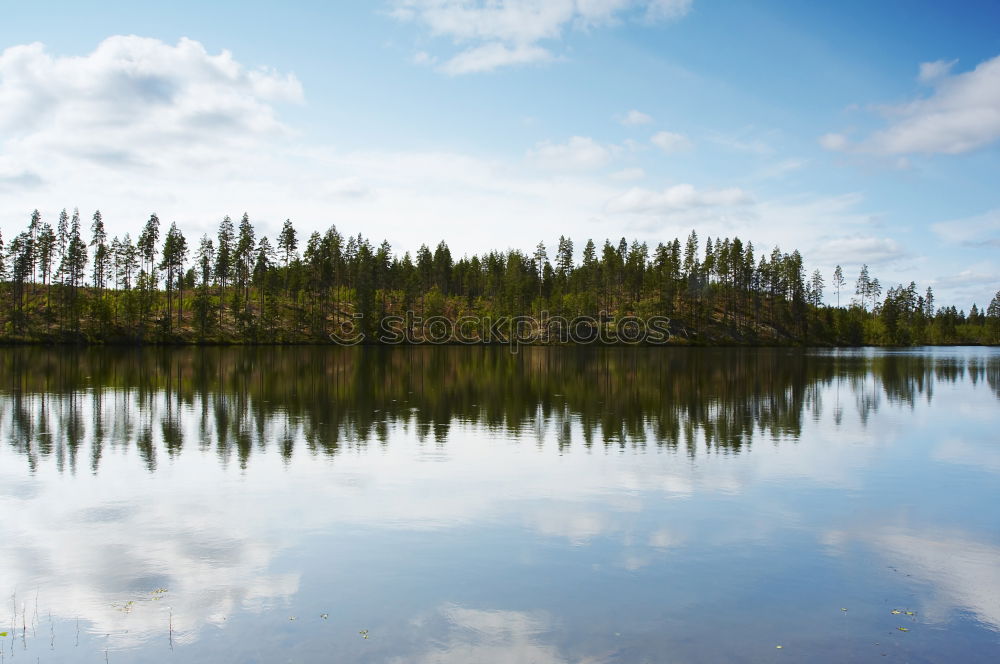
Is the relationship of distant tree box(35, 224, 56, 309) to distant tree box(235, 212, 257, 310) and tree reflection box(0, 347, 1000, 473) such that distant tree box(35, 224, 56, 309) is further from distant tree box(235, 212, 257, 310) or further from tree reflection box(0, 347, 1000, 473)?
tree reflection box(0, 347, 1000, 473)

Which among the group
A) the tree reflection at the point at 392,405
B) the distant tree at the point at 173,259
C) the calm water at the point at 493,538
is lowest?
the calm water at the point at 493,538

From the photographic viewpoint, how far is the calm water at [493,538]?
11.7 meters

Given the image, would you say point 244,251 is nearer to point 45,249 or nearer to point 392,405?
point 45,249

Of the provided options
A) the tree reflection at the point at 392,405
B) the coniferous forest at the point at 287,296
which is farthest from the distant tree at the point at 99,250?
the tree reflection at the point at 392,405

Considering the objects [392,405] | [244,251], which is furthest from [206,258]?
[392,405]

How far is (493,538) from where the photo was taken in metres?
16.9

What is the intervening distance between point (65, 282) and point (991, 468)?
174 m

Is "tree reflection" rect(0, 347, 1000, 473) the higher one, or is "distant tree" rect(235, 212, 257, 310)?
"distant tree" rect(235, 212, 257, 310)

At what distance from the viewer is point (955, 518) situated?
1941 cm

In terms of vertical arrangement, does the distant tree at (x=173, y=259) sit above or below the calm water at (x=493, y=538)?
above

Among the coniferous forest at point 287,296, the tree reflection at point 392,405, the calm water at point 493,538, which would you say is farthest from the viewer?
the coniferous forest at point 287,296

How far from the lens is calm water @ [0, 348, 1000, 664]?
1167 cm

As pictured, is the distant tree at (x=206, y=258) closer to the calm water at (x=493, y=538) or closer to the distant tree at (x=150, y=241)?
the distant tree at (x=150, y=241)

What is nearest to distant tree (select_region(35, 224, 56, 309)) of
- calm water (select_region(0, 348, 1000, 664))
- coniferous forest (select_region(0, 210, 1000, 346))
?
coniferous forest (select_region(0, 210, 1000, 346))
